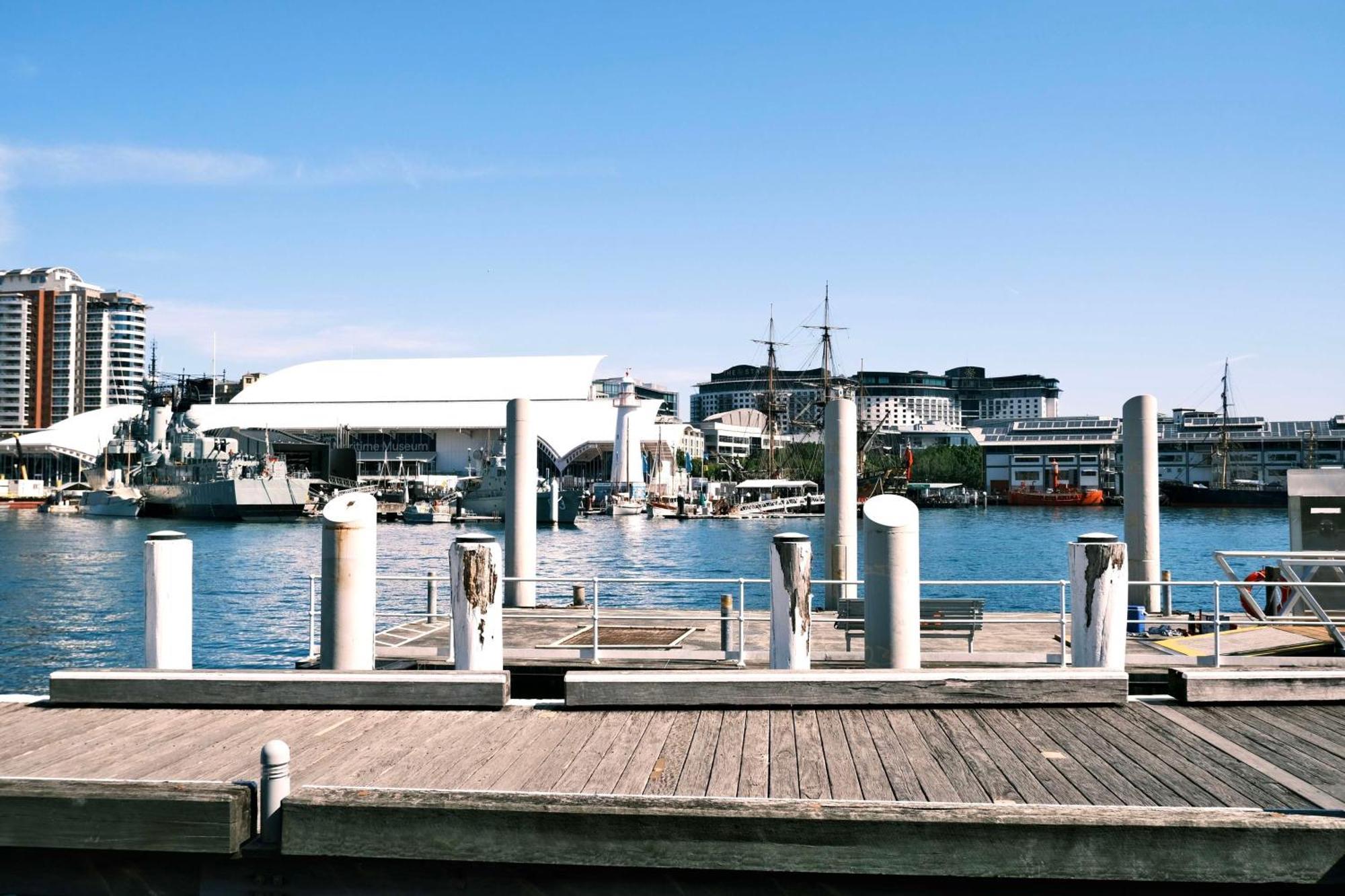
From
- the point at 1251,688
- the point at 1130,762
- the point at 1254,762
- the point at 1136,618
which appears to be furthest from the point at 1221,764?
the point at 1136,618

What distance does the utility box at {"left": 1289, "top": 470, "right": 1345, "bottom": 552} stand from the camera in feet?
58.0

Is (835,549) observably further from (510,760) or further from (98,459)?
(98,459)

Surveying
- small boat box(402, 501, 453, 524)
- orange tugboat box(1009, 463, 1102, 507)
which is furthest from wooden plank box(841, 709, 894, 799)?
orange tugboat box(1009, 463, 1102, 507)

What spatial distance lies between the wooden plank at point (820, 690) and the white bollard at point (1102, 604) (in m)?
1.89

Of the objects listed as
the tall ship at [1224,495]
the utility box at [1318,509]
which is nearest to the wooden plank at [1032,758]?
the utility box at [1318,509]

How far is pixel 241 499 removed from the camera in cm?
11112

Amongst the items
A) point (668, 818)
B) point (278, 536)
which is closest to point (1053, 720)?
point (668, 818)

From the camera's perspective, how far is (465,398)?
6624 inches

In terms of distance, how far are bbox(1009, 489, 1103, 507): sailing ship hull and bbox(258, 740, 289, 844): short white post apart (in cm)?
18487

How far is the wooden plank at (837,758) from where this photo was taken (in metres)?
7.20

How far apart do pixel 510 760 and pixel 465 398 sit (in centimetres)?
16352

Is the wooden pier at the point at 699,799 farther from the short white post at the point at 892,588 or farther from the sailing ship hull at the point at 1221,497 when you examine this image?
the sailing ship hull at the point at 1221,497

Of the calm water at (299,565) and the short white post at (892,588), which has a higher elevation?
the short white post at (892,588)

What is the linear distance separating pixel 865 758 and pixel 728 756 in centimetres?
100
